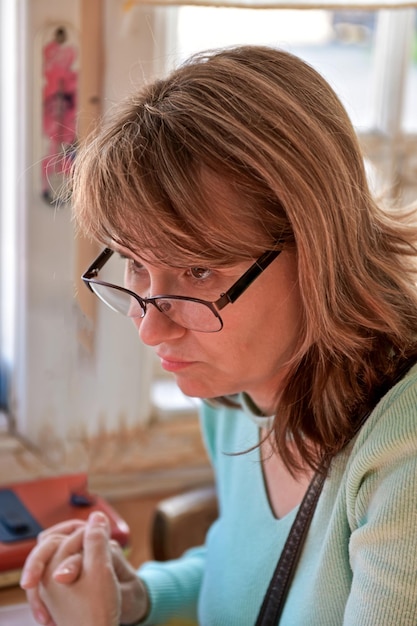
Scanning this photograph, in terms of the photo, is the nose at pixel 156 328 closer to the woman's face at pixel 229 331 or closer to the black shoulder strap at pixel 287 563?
the woman's face at pixel 229 331

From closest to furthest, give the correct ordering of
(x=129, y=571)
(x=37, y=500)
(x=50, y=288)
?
(x=129, y=571), (x=37, y=500), (x=50, y=288)

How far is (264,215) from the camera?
2.68 ft

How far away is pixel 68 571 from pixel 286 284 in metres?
0.47

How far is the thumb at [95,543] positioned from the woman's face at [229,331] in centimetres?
27

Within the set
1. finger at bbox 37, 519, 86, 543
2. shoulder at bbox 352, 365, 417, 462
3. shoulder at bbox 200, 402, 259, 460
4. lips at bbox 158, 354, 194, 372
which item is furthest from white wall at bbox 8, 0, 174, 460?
shoulder at bbox 352, 365, 417, 462

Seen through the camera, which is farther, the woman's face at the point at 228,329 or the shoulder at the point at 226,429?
the shoulder at the point at 226,429

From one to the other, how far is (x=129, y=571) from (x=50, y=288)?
550 mm

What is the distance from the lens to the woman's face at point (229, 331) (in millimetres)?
860

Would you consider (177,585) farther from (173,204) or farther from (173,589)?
(173,204)

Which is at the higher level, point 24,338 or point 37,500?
point 24,338

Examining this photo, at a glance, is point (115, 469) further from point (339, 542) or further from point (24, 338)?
point (339, 542)

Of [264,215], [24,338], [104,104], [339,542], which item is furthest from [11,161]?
[339,542]

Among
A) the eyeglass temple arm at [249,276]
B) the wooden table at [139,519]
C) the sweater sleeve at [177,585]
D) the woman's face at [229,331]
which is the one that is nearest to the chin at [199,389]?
A: the woman's face at [229,331]

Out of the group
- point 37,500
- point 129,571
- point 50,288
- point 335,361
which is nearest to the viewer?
point 335,361
